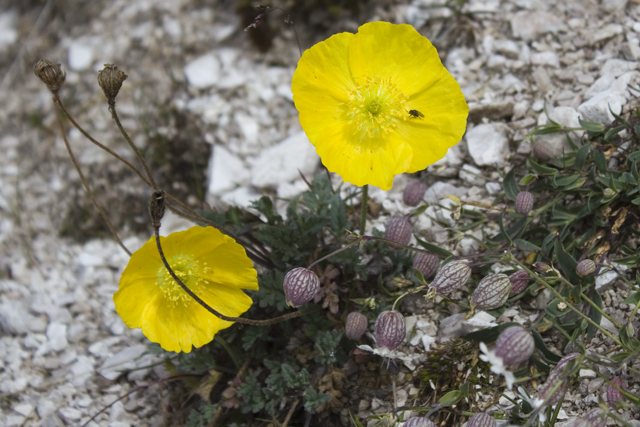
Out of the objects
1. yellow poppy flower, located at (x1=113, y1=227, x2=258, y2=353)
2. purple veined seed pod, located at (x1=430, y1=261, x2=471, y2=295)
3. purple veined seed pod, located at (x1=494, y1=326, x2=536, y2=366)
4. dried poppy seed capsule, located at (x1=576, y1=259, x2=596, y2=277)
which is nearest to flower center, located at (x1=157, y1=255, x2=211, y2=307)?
yellow poppy flower, located at (x1=113, y1=227, x2=258, y2=353)

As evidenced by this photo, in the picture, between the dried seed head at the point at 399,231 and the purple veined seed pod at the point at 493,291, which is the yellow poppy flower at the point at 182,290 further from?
the purple veined seed pod at the point at 493,291

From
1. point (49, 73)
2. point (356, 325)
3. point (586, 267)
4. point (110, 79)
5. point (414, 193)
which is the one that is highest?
point (49, 73)

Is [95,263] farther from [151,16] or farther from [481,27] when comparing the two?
[481,27]

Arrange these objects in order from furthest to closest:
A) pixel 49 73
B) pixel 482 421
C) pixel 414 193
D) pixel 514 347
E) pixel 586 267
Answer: pixel 414 193 < pixel 586 267 < pixel 49 73 < pixel 482 421 < pixel 514 347

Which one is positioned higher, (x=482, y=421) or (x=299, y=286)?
(x=299, y=286)

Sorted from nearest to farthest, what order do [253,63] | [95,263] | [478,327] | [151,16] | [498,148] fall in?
1. [478,327]
2. [498,148]
3. [95,263]
4. [253,63]
5. [151,16]

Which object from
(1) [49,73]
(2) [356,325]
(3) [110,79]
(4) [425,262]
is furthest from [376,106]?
(1) [49,73]

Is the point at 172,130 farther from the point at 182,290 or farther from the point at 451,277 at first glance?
the point at 451,277

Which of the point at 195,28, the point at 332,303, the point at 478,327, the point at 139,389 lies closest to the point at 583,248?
the point at 478,327
